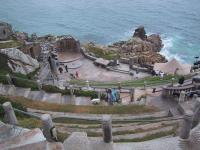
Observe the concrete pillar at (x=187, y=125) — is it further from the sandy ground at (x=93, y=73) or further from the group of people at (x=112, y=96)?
the sandy ground at (x=93, y=73)

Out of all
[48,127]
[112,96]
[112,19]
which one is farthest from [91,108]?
[112,19]

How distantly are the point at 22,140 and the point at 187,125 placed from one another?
24.5 ft

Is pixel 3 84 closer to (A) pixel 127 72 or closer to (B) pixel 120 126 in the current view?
(B) pixel 120 126

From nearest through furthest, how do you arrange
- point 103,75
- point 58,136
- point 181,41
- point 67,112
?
1. point 58,136
2. point 67,112
3. point 103,75
4. point 181,41

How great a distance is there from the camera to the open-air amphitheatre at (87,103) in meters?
14.3

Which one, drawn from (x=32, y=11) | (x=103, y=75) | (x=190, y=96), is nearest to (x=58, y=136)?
(x=190, y=96)

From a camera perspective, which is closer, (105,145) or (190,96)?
(105,145)

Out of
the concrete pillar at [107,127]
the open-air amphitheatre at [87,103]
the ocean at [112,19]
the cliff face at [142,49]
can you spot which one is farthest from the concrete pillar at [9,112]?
the ocean at [112,19]

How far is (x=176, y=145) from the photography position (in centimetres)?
1444

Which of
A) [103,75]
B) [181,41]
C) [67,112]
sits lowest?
[181,41]

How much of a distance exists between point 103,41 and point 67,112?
193 feet

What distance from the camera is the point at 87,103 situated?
25156 millimetres

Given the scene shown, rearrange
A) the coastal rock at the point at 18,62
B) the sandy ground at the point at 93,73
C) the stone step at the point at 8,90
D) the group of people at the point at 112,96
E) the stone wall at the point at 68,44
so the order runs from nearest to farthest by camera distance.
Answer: the stone step at the point at 8,90
the group of people at the point at 112,96
the coastal rock at the point at 18,62
the sandy ground at the point at 93,73
the stone wall at the point at 68,44

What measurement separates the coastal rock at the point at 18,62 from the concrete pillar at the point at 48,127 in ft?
54.2
